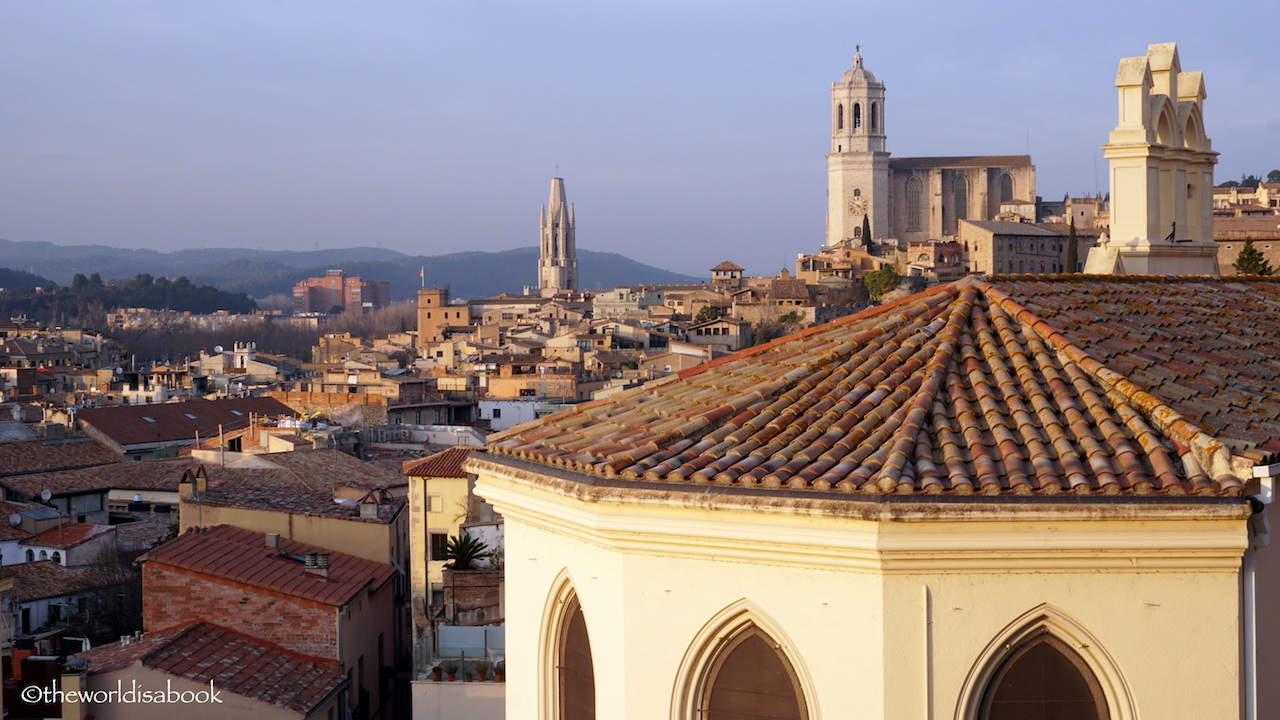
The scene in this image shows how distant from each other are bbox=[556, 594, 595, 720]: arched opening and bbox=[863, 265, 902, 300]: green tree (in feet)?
240

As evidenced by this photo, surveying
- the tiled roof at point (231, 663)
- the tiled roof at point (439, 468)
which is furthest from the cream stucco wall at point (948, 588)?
the tiled roof at point (439, 468)

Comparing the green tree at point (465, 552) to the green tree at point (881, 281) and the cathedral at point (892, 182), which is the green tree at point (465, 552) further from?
the cathedral at point (892, 182)

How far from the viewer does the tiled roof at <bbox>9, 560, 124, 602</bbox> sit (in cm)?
2220

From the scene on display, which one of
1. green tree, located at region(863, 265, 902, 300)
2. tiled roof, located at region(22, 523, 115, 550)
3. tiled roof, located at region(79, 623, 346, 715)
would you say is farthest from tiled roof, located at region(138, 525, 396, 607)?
green tree, located at region(863, 265, 902, 300)

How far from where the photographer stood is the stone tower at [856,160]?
114000 mm

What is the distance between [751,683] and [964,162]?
112 meters

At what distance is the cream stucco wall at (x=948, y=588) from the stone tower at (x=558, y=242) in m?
162

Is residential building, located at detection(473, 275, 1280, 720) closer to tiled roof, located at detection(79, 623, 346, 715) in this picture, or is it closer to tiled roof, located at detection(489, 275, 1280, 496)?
tiled roof, located at detection(489, 275, 1280, 496)

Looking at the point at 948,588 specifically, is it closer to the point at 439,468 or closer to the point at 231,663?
the point at 231,663

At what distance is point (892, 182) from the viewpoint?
378ft

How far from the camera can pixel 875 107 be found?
116688 millimetres

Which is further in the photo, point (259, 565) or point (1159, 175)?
point (259, 565)

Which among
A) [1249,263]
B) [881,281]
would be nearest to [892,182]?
[881,281]

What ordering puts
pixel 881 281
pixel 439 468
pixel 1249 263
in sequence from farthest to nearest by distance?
pixel 881 281, pixel 1249 263, pixel 439 468
